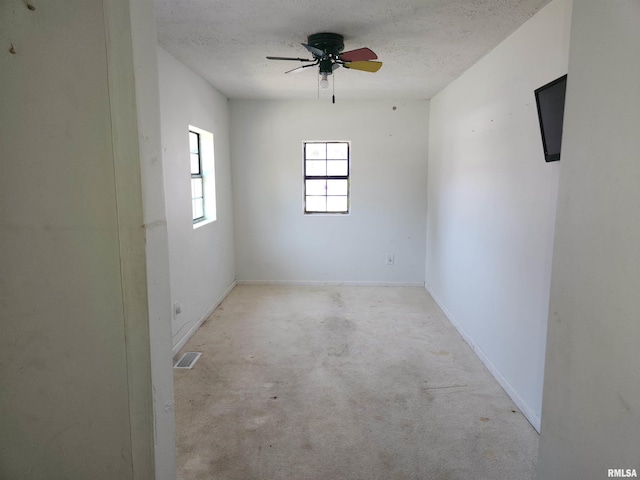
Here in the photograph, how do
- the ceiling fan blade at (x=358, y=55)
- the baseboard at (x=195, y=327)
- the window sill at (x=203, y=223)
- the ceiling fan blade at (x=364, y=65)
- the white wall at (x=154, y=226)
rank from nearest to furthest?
the white wall at (x=154, y=226)
the ceiling fan blade at (x=358, y=55)
the ceiling fan blade at (x=364, y=65)
the baseboard at (x=195, y=327)
the window sill at (x=203, y=223)

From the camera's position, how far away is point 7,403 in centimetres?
111

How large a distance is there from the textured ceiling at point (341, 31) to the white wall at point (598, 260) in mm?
1377

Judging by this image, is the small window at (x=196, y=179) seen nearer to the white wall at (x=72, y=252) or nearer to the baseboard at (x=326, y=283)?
the baseboard at (x=326, y=283)

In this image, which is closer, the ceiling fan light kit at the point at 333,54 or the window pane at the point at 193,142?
the ceiling fan light kit at the point at 333,54

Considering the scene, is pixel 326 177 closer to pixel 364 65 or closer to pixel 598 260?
pixel 364 65

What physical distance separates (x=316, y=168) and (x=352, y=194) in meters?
0.60

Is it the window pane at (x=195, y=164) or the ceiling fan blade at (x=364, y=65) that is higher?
the ceiling fan blade at (x=364, y=65)

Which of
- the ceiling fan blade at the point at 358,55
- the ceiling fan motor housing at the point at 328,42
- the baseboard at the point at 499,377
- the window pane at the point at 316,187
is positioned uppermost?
the ceiling fan motor housing at the point at 328,42

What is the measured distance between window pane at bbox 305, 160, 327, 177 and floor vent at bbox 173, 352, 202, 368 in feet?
9.37

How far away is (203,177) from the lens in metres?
4.39

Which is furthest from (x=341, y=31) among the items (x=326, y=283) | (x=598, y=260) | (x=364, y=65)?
(x=326, y=283)

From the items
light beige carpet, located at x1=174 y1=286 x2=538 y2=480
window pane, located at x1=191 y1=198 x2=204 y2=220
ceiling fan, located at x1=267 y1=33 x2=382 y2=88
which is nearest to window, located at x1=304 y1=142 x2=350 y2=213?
window pane, located at x1=191 y1=198 x2=204 y2=220

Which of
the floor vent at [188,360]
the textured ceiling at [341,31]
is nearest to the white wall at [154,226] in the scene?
the textured ceiling at [341,31]

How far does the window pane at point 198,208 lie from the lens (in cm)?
414
